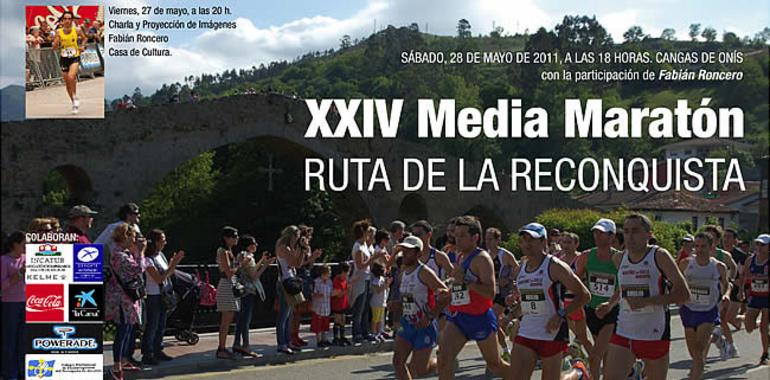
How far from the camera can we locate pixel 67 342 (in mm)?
8406

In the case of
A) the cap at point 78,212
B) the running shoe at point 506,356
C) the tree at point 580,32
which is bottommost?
the running shoe at point 506,356

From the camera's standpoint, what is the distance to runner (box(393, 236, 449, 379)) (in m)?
8.62

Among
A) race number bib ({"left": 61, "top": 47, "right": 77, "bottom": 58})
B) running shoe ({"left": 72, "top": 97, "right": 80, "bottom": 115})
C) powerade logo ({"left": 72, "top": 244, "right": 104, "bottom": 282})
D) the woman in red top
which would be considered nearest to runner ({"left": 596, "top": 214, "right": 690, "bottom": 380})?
powerade logo ({"left": 72, "top": 244, "right": 104, "bottom": 282})

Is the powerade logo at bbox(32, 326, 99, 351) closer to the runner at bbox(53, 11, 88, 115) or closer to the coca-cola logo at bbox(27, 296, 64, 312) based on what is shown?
the coca-cola logo at bbox(27, 296, 64, 312)

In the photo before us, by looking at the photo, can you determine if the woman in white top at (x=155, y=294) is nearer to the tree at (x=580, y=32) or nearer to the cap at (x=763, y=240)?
the cap at (x=763, y=240)

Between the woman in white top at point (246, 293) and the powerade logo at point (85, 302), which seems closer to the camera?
the powerade logo at point (85, 302)

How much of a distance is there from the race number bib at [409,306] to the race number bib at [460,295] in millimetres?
392

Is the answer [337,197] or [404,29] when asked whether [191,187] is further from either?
[404,29]

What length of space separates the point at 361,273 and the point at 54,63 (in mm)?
5558

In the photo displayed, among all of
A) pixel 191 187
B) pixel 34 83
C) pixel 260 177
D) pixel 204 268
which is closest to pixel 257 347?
pixel 204 268

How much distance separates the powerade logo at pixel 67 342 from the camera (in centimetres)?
838

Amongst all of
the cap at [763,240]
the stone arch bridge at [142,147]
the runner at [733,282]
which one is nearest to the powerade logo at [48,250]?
the cap at [763,240]

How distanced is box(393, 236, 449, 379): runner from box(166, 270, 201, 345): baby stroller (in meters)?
4.69

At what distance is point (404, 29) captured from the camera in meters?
159
